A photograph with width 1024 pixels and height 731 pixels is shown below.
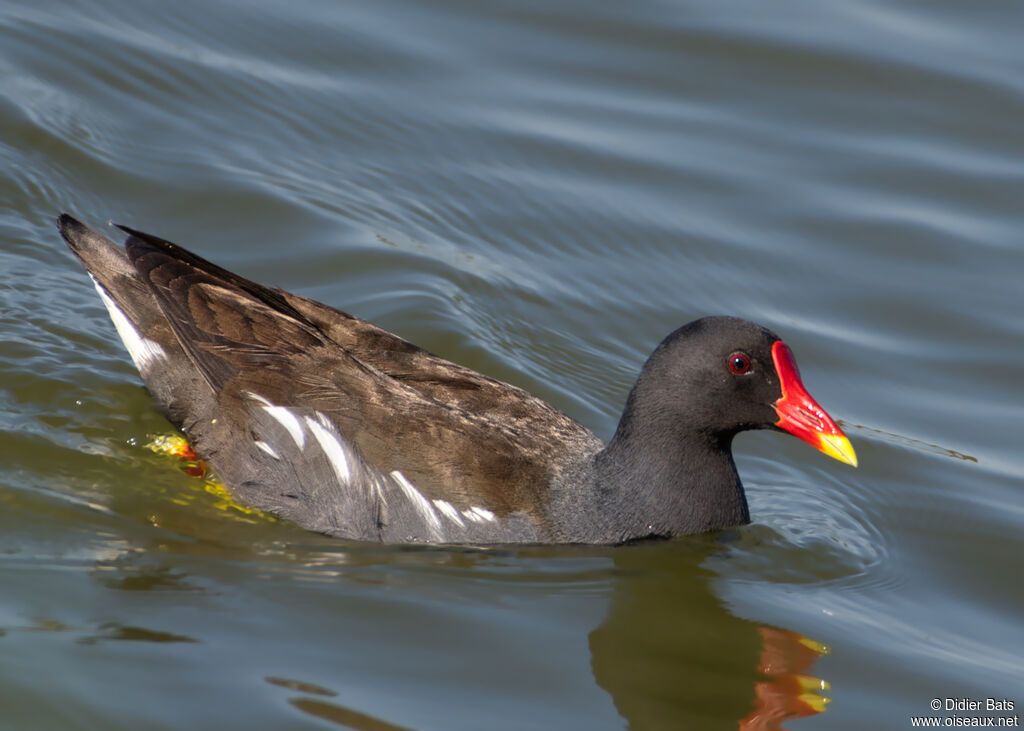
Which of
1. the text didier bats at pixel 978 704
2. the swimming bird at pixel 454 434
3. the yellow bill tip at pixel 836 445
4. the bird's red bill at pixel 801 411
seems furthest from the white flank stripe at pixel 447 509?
the text didier bats at pixel 978 704

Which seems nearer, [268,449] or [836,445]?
[836,445]

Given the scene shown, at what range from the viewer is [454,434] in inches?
231

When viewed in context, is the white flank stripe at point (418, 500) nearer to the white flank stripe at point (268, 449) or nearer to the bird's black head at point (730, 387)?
the white flank stripe at point (268, 449)

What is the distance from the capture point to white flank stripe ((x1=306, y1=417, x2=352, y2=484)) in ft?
19.4

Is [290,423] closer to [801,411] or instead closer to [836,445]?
[801,411]

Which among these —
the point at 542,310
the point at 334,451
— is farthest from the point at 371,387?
the point at 542,310

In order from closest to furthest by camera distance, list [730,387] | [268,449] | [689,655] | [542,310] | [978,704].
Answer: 1. [978,704]
2. [689,655]
3. [730,387]
4. [268,449]
5. [542,310]

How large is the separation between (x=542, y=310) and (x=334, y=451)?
2503 millimetres

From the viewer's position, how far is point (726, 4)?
35.7ft

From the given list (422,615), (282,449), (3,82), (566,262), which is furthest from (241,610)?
(3,82)

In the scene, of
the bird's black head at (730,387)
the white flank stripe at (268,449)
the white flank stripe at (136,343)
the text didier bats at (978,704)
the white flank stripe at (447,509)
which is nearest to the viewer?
the text didier bats at (978,704)

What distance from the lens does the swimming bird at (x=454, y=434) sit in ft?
19.2

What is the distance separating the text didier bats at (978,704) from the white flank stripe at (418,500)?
2.12 metres

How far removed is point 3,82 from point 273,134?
174 centimetres
